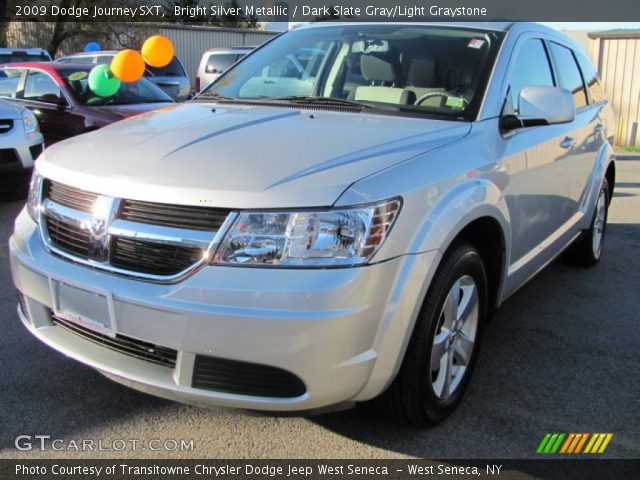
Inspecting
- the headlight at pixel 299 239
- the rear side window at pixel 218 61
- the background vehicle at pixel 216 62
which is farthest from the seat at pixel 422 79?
the rear side window at pixel 218 61

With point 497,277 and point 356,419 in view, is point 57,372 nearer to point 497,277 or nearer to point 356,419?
point 356,419

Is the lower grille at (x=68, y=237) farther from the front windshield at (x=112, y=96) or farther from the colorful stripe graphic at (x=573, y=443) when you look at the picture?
the front windshield at (x=112, y=96)

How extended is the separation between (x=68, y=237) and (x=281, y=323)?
102 centimetres

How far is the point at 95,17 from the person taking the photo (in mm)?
25859

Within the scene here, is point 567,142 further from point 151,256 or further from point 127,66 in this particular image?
point 127,66

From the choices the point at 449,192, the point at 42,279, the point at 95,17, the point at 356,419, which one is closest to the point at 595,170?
the point at 449,192

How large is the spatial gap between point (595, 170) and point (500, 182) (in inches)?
78.9

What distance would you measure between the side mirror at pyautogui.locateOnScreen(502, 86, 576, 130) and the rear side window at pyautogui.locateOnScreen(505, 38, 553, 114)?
0.24 ft

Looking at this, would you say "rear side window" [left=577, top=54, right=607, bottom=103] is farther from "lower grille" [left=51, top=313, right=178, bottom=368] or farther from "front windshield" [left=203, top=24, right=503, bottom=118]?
"lower grille" [left=51, top=313, right=178, bottom=368]

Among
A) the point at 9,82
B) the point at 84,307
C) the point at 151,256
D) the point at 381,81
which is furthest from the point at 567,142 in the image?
the point at 9,82

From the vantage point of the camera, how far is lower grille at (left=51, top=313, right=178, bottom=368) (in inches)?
90.2

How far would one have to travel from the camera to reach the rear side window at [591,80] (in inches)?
186

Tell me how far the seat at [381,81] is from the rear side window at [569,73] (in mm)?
1279

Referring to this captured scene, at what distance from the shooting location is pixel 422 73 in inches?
131
